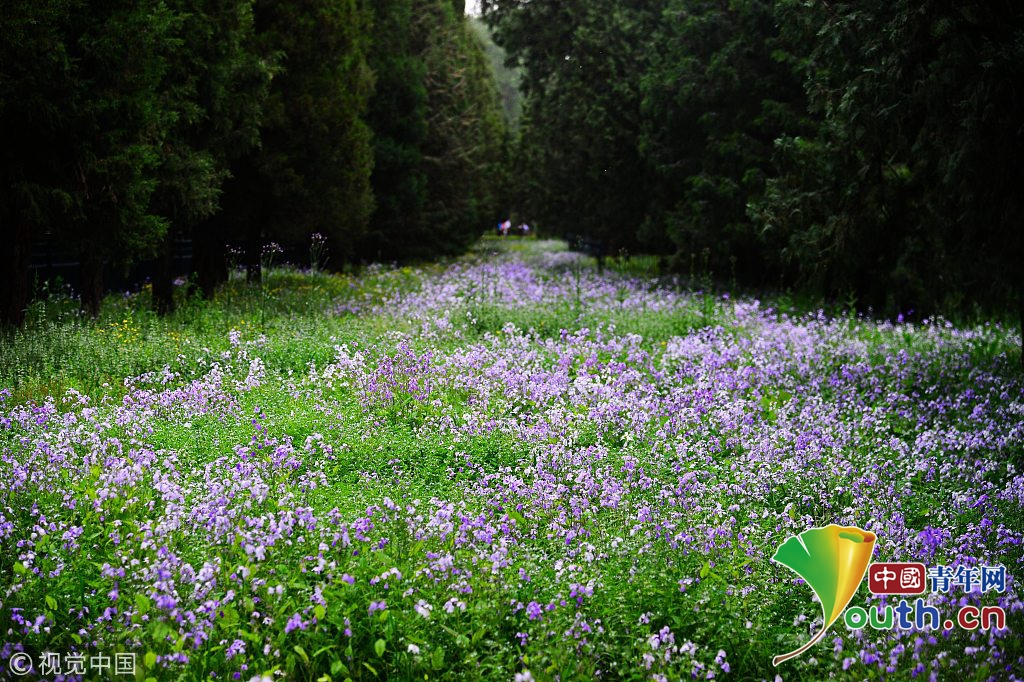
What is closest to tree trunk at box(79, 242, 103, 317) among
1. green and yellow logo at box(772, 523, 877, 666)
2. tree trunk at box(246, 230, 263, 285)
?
tree trunk at box(246, 230, 263, 285)

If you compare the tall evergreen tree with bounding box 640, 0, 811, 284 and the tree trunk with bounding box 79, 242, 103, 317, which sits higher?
the tall evergreen tree with bounding box 640, 0, 811, 284

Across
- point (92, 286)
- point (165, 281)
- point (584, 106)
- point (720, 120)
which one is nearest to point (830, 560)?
point (92, 286)

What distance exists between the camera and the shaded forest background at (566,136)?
9.30m

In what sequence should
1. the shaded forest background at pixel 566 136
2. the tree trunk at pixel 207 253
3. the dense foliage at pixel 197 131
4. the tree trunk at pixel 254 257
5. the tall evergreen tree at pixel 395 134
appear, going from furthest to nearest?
the tall evergreen tree at pixel 395 134 < the tree trunk at pixel 254 257 < the tree trunk at pixel 207 253 < the dense foliage at pixel 197 131 < the shaded forest background at pixel 566 136

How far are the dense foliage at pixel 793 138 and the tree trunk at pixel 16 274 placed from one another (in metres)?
10.4

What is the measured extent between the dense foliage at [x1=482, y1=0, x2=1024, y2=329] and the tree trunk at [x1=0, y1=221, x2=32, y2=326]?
34.1ft

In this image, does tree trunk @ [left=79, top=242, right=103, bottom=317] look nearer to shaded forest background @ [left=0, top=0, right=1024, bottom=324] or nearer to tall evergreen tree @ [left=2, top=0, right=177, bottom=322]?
shaded forest background @ [left=0, top=0, right=1024, bottom=324]

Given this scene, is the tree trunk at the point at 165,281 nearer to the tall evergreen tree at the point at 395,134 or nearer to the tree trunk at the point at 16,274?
the tree trunk at the point at 16,274

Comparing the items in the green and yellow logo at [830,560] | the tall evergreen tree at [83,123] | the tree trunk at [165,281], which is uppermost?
the tall evergreen tree at [83,123]

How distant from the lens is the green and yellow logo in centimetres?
438

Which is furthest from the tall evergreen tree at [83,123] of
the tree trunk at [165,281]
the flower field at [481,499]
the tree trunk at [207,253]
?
the tree trunk at [207,253]

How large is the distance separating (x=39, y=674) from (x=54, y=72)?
7.92 meters

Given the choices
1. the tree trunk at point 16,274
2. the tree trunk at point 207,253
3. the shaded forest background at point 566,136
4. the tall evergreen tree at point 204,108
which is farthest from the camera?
the tree trunk at point 207,253

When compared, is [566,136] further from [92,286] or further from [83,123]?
[83,123]
